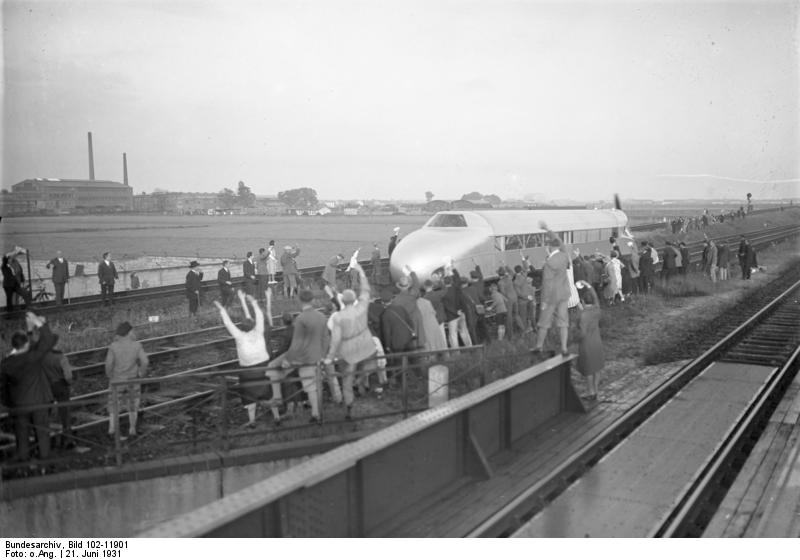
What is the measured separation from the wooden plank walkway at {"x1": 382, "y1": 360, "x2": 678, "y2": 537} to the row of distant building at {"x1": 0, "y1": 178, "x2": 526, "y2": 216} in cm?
548

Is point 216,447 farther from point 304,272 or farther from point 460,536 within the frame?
point 304,272

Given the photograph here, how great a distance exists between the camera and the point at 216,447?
681 centimetres

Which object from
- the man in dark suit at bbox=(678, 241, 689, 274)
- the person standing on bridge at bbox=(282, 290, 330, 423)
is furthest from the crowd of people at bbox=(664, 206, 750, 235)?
the person standing on bridge at bbox=(282, 290, 330, 423)

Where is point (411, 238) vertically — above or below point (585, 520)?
above

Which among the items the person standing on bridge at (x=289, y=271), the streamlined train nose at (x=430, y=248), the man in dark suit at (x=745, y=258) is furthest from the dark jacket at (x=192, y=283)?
the man in dark suit at (x=745, y=258)

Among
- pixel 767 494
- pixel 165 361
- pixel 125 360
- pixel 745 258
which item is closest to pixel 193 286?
pixel 165 361

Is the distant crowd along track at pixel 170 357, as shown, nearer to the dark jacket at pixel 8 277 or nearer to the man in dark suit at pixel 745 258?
the dark jacket at pixel 8 277

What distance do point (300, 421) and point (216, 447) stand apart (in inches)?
41.4

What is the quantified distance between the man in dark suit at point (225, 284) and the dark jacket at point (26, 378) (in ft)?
28.0

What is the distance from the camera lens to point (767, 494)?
5762mm

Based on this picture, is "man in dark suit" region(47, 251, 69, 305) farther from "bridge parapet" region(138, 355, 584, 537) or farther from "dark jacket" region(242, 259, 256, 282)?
"bridge parapet" region(138, 355, 584, 537)

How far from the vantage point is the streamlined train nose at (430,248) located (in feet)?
47.9

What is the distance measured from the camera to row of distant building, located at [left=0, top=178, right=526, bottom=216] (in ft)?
29.1
